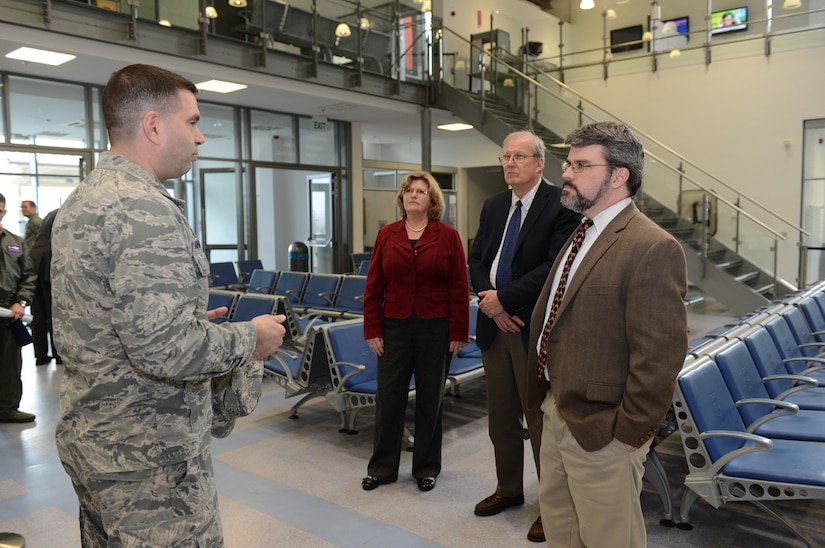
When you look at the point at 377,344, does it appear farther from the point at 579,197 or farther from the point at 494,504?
the point at 579,197

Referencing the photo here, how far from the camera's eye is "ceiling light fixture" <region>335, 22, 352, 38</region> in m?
9.48

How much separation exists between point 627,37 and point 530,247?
14224 millimetres

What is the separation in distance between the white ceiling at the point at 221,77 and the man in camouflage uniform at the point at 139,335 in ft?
21.0

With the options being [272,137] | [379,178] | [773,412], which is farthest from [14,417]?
[379,178]

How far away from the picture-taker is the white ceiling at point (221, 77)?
6.77 meters

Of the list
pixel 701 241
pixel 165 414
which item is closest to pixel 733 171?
pixel 701 241

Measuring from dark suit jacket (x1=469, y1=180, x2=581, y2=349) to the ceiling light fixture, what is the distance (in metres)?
7.54

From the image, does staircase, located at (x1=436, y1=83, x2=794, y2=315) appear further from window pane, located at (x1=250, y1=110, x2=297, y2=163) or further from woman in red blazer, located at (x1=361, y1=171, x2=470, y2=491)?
window pane, located at (x1=250, y1=110, x2=297, y2=163)

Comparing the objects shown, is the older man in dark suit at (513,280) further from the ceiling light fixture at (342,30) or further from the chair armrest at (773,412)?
the ceiling light fixture at (342,30)

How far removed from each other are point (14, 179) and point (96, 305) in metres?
8.27

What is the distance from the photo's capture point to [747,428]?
2883mm

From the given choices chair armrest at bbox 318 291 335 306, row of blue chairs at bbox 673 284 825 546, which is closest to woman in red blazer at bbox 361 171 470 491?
row of blue chairs at bbox 673 284 825 546

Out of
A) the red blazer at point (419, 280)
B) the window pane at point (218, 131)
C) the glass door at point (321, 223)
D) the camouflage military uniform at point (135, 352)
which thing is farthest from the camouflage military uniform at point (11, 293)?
the glass door at point (321, 223)

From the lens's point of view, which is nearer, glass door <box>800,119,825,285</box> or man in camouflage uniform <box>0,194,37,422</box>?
man in camouflage uniform <box>0,194,37,422</box>
